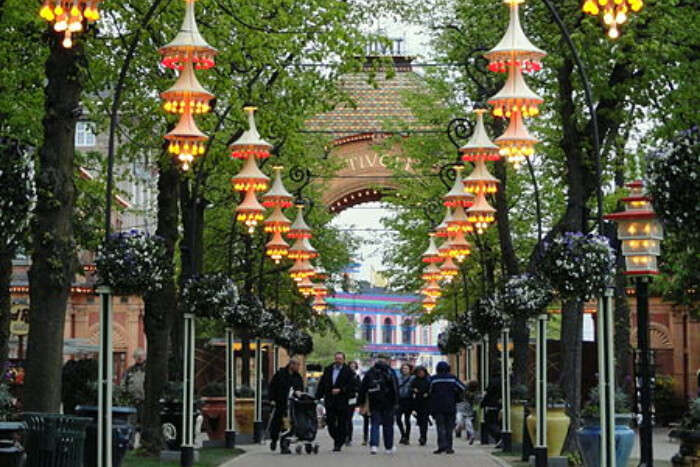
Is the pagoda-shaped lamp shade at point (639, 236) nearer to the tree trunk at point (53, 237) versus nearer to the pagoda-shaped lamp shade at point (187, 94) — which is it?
the pagoda-shaped lamp shade at point (187, 94)

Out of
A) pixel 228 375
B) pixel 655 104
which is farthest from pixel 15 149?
pixel 228 375

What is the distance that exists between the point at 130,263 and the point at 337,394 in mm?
11855

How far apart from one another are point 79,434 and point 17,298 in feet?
144

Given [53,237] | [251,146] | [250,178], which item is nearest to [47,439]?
[53,237]

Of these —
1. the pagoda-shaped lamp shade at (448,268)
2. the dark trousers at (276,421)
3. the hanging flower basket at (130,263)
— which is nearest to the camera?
→ the hanging flower basket at (130,263)

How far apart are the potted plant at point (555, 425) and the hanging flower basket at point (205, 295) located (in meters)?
5.80

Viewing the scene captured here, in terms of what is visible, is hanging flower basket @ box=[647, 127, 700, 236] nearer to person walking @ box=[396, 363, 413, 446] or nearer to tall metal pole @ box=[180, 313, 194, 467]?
tall metal pole @ box=[180, 313, 194, 467]

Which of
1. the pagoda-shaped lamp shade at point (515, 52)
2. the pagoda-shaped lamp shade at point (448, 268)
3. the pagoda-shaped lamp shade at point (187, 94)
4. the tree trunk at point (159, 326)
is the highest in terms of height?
the pagoda-shaped lamp shade at point (515, 52)

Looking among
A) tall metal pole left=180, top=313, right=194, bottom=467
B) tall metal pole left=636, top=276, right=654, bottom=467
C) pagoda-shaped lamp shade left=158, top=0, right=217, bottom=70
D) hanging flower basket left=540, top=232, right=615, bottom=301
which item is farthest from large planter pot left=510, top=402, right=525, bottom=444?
pagoda-shaped lamp shade left=158, top=0, right=217, bottom=70

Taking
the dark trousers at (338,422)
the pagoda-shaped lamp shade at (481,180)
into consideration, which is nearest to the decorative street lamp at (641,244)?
the pagoda-shaped lamp shade at (481,180)

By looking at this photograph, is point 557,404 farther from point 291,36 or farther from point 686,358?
point 686,358

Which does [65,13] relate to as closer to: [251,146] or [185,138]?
[185,138]

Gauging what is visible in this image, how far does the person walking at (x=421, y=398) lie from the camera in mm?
32656

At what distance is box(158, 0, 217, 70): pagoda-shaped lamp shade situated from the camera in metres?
18.9
